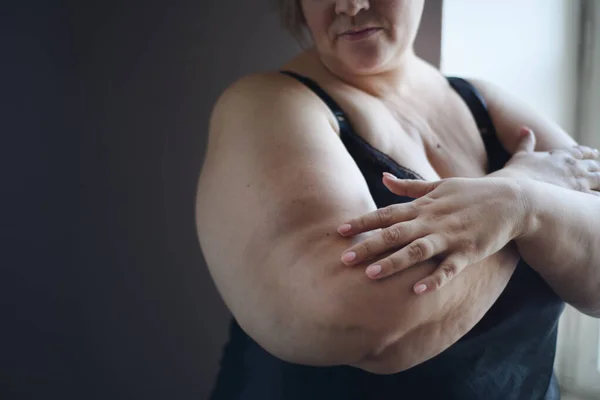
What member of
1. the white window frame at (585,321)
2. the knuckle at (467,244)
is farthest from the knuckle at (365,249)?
the white window frame at (585,321)

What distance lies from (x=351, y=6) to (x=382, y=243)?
336 millimetres

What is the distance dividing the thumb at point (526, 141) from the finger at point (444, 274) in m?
0.33

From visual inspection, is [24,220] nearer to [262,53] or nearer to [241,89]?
[241,89]

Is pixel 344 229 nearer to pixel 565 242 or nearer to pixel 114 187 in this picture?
pixel 565 242

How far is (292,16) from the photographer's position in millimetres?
906

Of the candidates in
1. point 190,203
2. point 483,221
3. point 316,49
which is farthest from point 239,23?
point 483,221

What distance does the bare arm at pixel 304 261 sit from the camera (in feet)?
1.94

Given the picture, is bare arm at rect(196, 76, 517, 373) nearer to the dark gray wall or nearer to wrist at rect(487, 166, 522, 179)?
wrist at rect(487, 166, 522, 179)

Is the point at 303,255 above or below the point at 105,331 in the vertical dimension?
above

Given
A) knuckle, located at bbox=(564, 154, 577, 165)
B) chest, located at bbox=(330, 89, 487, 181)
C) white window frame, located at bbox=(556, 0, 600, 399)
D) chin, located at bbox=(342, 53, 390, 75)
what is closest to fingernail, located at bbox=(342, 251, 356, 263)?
chest, located at bbox=(330, 89, 487, 181)

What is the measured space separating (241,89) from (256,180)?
171 mm

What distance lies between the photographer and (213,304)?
3.48 feet

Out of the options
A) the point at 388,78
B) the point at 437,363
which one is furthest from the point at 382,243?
the point at 388,78

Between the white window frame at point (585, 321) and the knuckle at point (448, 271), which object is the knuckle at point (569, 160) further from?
the white window frame at point (585, 321)
